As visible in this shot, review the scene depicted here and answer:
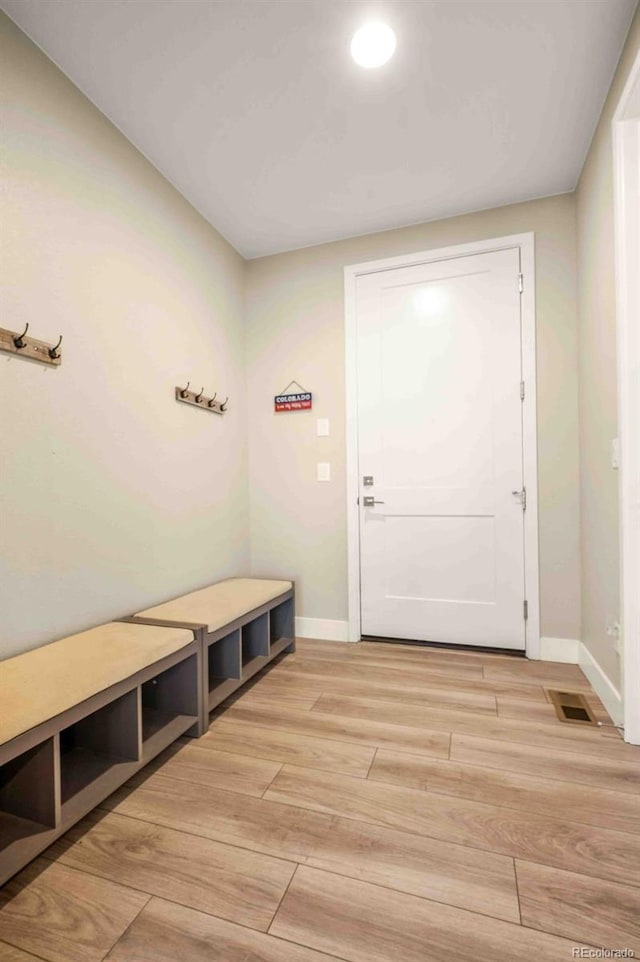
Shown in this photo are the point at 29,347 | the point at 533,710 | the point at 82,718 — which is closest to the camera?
the point at 82,718

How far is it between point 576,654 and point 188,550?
7.59 feet

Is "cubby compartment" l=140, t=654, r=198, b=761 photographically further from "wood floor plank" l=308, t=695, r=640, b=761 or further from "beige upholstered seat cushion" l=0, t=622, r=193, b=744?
"wood floor plank" l=308, t=695, r=640, b=761

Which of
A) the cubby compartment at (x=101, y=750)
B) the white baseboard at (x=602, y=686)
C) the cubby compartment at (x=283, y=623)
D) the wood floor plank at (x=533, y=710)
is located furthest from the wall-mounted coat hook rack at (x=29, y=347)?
the white baseboard at (x=602, y=686)

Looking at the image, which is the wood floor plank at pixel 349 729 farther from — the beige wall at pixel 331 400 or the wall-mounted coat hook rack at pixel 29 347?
the wall-mounted coat hook rack at pixel 29 347

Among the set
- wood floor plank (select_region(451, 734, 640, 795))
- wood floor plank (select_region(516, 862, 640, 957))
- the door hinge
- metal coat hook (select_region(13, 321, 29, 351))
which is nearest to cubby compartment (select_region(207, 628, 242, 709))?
wood floor plank (select_region(451, 734, 640, 795))

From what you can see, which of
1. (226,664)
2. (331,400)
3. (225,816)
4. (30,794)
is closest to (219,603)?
(226,664)

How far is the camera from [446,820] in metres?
1.34

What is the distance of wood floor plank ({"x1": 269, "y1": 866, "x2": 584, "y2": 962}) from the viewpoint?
3.12ft

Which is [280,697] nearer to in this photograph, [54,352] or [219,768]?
[219,768]

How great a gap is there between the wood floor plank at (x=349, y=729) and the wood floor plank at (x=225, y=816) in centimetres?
44

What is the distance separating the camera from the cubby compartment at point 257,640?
2.43 metres

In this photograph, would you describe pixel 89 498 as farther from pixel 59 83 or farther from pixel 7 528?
pixel 59 83

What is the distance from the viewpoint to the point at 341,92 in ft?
6.01
